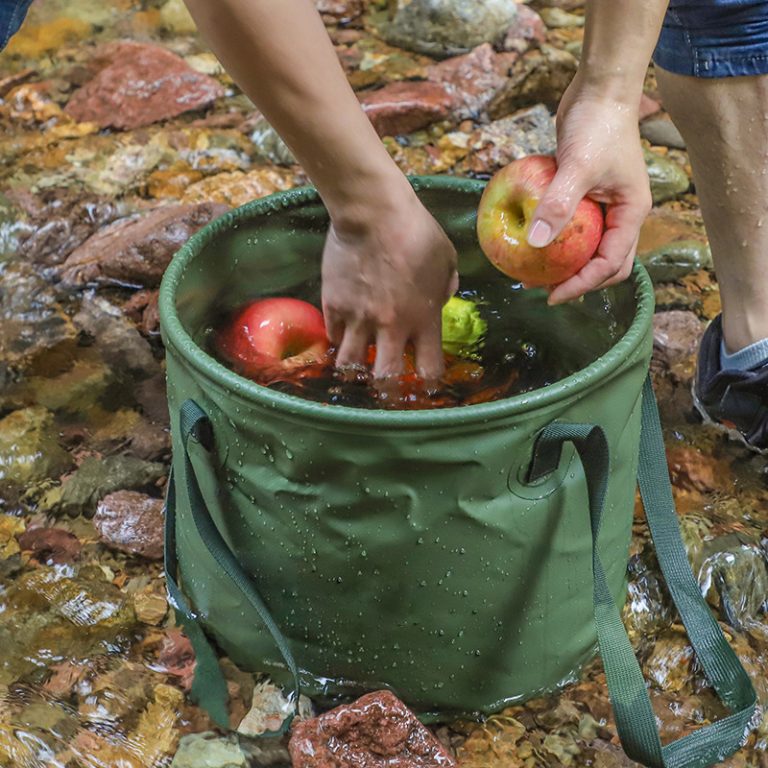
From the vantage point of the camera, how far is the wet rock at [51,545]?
2109mm

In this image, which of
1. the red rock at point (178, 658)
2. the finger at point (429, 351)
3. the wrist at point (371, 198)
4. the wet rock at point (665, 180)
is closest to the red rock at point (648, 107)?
the wet rock at point (665, 180)

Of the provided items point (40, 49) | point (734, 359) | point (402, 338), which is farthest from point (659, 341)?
point (40, 49)

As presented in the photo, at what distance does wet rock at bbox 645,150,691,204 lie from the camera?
129 inches

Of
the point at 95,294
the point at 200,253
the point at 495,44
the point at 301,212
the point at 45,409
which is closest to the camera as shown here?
the point at 200,253

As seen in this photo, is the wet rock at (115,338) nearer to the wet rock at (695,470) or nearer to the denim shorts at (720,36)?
the wet rock at (695,470)

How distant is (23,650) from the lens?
1908 millimetres

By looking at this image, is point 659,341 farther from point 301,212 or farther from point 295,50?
point 295,50

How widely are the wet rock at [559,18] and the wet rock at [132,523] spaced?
284 centimetres

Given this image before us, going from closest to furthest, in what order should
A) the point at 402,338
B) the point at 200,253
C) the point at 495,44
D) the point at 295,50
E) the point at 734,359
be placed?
the point at 295,50
the point at 402,338
the point at 200,253
the point at 734,359
the point at 495,44

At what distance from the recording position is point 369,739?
1.62 m

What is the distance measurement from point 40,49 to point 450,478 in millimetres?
3292

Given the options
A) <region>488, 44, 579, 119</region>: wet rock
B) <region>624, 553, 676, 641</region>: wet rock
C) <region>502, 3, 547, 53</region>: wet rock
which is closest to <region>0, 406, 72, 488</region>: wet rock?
<region>624, 553, 676, 641</region>: wet rock

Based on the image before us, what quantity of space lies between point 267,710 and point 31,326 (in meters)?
1.32

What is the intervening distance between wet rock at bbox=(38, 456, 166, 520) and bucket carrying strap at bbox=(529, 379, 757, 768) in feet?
3.40
